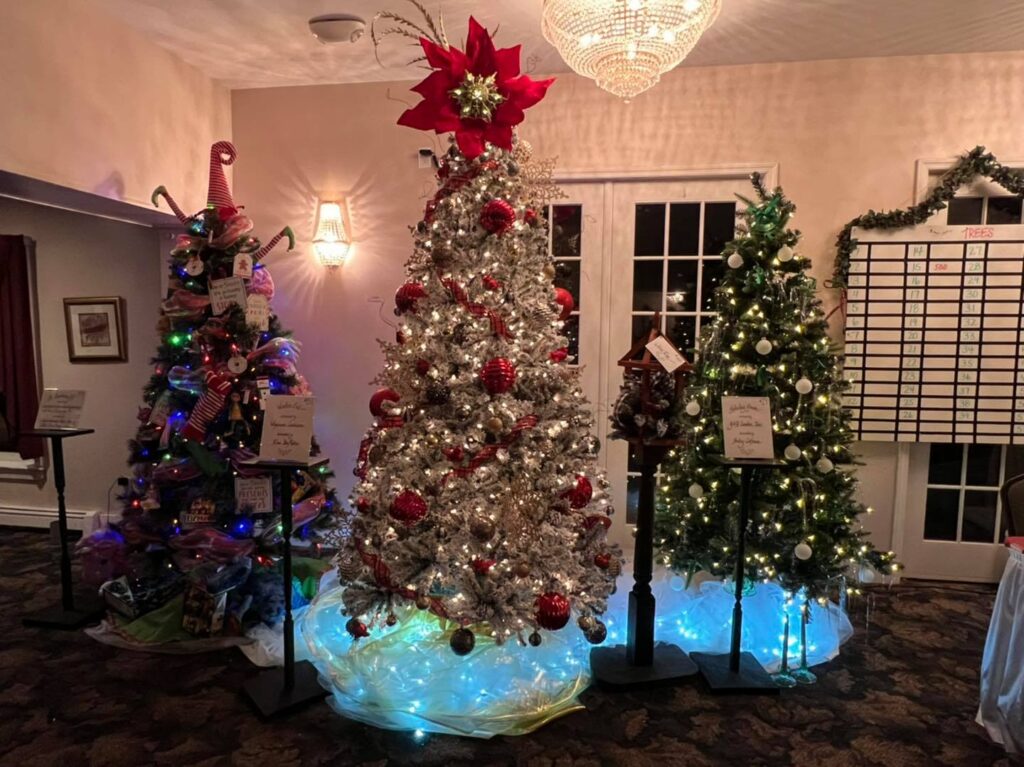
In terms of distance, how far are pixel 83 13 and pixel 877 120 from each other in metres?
3.89

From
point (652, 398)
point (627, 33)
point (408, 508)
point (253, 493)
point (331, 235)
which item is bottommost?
point (253, 493)

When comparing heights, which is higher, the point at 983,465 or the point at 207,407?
the point at 207,407

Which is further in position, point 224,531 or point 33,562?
point 33,562

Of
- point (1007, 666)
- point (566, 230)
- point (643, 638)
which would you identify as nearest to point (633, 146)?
point (566, 230)

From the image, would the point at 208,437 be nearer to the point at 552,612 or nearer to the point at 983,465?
the point at 552,612

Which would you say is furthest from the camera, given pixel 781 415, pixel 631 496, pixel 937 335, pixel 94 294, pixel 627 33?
pixel 94 294

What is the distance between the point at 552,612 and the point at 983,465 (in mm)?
2866

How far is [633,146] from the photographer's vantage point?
3.46 metres

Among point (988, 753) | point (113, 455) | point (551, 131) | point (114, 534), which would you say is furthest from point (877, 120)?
point (113, 455)

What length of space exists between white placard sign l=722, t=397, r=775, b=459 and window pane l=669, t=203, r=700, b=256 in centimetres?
149

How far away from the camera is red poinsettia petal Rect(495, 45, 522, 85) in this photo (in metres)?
2.32

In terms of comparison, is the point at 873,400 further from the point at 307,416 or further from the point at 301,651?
the point at 301,651

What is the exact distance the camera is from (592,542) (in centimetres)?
243

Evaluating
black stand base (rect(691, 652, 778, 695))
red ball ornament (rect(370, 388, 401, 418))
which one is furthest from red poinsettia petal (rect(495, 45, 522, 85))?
black stand base (rect(691, 652, 778, 695))
